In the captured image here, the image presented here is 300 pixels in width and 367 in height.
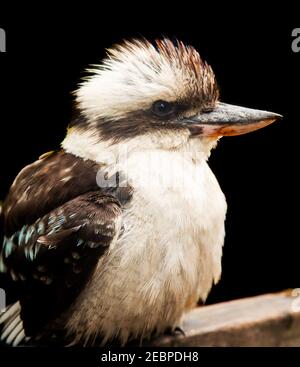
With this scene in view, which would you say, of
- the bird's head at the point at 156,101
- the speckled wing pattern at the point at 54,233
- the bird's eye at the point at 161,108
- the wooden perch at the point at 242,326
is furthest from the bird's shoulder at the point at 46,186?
the wooden perch at the point at 242,326

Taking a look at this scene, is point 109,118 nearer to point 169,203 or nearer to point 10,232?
point 169,203

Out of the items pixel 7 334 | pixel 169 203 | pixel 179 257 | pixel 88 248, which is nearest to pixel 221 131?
pixel 169 203

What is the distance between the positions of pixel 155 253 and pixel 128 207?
150mm

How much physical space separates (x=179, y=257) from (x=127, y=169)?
0.96 feet

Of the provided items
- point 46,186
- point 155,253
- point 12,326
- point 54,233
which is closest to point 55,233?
point 54,233

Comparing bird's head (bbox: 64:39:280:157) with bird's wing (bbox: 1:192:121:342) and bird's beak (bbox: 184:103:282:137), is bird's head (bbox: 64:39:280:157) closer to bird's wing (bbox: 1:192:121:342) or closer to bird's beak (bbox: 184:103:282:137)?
bird's beak (bbox: 184:103:282:137)

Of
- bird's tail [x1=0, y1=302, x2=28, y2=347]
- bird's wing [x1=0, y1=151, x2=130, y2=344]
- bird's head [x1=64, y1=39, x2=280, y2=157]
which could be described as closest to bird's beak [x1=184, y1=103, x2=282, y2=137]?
bird's head [x1=64, y1=39, x2=280, y2=157]

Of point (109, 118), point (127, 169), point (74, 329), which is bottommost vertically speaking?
point (74, 329)

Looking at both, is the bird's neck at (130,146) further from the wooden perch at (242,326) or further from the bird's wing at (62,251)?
the wooden perch at (242,326)

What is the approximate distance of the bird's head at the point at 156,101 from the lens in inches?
76.9

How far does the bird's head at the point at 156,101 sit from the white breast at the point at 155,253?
84 millimetres

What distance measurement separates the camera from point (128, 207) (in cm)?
191

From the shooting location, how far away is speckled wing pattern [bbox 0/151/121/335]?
6.10 feet
